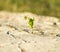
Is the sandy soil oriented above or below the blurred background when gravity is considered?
below

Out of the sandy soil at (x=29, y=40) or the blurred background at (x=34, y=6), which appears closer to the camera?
the sandy soil at (x=29, y=40)

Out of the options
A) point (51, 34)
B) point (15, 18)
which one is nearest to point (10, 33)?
point (51, 34)

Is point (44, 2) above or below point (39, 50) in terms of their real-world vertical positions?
above

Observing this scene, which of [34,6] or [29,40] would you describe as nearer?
[29,40]

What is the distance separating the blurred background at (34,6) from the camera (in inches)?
357

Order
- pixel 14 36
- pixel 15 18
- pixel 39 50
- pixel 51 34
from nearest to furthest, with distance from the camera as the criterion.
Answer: pixel 39 50 → pixel 14 36 → pixel 51 34 → pixel 15 18

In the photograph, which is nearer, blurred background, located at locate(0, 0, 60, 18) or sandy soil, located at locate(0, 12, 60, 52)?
sandy soil, located at locate(0, 12, 60, 52)

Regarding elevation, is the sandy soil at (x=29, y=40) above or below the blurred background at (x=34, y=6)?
below

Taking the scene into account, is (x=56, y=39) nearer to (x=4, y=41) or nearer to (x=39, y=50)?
(x=39, y=50)

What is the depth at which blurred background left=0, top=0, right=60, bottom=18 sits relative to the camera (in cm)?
906

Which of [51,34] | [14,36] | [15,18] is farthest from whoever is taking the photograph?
[15,18]

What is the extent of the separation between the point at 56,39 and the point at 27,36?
64 cm

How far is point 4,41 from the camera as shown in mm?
4730

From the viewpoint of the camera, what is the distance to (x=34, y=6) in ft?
30.5
